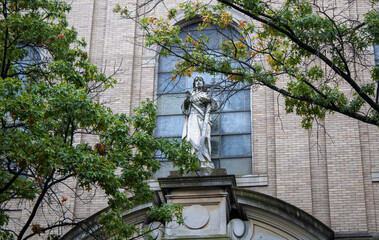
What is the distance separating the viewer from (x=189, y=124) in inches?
563

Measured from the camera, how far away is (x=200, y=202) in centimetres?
1315

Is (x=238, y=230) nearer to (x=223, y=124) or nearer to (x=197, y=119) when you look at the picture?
(x=197, y=119)

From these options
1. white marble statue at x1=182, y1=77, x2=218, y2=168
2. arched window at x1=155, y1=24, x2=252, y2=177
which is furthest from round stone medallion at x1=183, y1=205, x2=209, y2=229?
arched window at x1=155, y1=24, x2=252, y2=177

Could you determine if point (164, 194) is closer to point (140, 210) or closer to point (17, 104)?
point (140, 210)

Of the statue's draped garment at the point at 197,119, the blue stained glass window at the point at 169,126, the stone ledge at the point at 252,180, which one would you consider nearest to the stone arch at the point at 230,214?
the statue's draped garment at the point at 197,119

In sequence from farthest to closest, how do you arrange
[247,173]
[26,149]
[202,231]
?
[247,173] → [202,231] → [26,149]

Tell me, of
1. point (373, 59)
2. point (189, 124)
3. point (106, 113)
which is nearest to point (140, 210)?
point (189, 124)

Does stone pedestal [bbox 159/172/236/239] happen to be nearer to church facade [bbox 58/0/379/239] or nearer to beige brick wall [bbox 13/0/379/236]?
church facade [bbox 58/0/379/239]

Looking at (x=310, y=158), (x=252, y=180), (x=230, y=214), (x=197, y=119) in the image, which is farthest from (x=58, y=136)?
(x=310, y=158)

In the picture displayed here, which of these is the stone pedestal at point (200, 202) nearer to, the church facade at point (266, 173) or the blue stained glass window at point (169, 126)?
the church facade at point (266, 173)

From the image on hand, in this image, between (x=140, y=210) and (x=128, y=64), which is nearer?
(x=140, y=210)

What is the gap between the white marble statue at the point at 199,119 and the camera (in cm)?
1391

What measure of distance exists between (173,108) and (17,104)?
6919mm

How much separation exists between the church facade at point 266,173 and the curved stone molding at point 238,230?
2 centimetres
